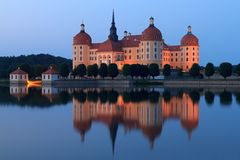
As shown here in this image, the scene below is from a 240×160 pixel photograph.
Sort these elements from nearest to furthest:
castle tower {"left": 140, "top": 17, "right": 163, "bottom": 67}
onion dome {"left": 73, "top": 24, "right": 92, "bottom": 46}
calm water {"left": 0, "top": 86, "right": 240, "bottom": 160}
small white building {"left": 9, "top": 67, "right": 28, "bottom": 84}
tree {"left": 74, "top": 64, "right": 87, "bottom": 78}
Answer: calm water {"left": 0, "top": 86, "right": 240, "bottom": 160} → tree {"left": 74, "top": 64, "right": 87, "bottom": 78} → small white building {"left": 9, "top": 67, "right": 28, "bottom": 84} → castle tower {"left": 140, "top": 17, "right": 163, "bottom": 67} → onion dome {"left": 73, "top": 24, "right": 92, "bottom": 46}

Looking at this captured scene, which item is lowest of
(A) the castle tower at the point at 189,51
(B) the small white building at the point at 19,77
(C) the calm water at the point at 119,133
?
(C) the calm water at the point at 119,133

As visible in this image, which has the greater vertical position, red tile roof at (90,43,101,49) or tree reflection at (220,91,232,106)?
red tile roof at (90,43,101,49)

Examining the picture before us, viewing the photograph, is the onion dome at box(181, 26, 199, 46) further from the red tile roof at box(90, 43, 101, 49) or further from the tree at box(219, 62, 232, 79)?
the tree at box(219, 62, 232, 79)

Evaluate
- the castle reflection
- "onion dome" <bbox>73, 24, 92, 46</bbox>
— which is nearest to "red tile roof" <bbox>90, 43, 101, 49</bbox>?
"onion dome" <bbox>73, 24, 92, 46</bbox>

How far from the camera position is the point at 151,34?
2404 inches

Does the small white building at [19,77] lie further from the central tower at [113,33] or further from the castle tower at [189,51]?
the castle tower at [189,51]

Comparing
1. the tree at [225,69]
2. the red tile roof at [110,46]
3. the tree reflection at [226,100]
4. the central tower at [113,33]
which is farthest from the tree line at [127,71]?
the tree reflection at [226,100]

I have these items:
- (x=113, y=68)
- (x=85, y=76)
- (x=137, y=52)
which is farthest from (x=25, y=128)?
(x=137, y=52)

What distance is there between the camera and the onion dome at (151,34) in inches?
2405

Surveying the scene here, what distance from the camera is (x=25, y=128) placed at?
578 inches

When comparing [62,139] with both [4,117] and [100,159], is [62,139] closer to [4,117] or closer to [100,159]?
[100,159]

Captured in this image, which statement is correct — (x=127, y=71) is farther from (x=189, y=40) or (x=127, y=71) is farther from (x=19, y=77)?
(x=189, y=40)

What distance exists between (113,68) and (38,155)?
42196mm

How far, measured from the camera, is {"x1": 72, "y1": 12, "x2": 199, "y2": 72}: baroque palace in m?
61.4
